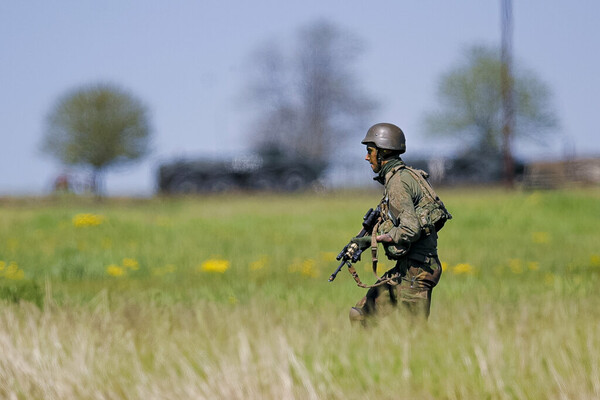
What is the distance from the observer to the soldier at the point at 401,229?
3.79 metres

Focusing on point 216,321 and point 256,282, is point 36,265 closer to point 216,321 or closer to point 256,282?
point 256,282

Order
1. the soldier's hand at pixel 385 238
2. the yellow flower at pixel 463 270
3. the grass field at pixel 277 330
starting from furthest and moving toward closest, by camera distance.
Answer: the yellow flower at pixel 463 270 < the soldier's hand at pixel 385 238 < the grass field at pixel 277 330

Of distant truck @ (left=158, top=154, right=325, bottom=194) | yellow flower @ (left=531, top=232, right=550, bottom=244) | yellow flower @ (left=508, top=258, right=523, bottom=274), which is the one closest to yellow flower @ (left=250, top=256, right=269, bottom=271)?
yellow flower @ (left=508, top=258, right=523, bottom=274)

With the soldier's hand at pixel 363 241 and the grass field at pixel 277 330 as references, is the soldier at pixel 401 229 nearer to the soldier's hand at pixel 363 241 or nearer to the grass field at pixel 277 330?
the soldier's hand at pixel 363 241

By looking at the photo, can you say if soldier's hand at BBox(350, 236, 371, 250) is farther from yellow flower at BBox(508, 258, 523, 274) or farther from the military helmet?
yellow flower at BBox(508, 258, 523, 274)

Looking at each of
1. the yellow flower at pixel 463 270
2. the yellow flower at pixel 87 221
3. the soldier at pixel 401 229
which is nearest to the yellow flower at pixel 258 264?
the yellow flower at pixel 463 270

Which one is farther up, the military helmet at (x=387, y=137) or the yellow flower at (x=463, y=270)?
the military helmet at (x=387, y=137)

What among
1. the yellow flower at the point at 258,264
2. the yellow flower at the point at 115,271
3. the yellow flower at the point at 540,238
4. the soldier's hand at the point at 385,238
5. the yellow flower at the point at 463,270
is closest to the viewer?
the soldier's hand at the point at 385,238

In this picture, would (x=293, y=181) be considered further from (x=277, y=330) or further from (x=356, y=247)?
(x=356, y=247)

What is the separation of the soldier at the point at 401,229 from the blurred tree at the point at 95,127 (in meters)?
37.8

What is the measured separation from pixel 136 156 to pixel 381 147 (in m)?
39.1

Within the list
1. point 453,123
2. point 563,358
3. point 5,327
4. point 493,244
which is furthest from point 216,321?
point 453,123

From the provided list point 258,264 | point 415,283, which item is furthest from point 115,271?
point 415,283

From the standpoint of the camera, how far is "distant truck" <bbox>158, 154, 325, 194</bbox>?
31047mm
